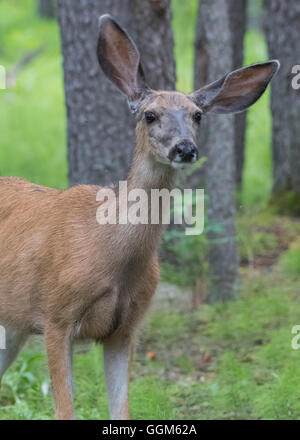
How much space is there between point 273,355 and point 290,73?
5393 mm

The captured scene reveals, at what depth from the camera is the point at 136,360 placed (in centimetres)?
727

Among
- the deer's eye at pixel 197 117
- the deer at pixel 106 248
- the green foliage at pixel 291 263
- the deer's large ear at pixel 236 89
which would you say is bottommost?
the green foliage at pixel 291 263

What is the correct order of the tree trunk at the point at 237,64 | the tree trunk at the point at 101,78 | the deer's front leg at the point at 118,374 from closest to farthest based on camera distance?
the deer's front leg at the point at 118,374
the tree trunk at the point at 101,78
the tree trunk at the point at 237,64

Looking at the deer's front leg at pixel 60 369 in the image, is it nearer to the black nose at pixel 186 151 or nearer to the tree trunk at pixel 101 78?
the black nose at pixel 186 151

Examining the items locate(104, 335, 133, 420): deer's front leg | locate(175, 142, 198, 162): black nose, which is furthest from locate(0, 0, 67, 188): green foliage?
locate(175, 142, 198, 162): black nose

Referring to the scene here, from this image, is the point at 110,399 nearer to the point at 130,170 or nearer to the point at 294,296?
the point at 130,170

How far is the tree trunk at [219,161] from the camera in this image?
8469mm

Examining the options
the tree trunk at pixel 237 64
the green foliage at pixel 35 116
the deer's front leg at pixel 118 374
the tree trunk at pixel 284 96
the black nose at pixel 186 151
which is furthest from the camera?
the green foliage at pixel 35 116

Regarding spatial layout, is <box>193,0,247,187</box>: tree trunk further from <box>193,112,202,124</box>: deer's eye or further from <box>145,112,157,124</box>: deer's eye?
<box>145,112,157,124</box>: deer's eye

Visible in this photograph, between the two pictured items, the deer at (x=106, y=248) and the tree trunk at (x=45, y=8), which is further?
the tree trunk at (x=45, y=8)

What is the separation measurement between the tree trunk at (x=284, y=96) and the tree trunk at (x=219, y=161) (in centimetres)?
282

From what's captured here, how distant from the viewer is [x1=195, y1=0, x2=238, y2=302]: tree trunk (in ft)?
27.8

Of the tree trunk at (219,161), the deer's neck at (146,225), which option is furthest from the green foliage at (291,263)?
the deer's neck at (146,225)

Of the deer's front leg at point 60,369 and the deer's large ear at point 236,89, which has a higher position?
the deer's large ear at point 236,89
